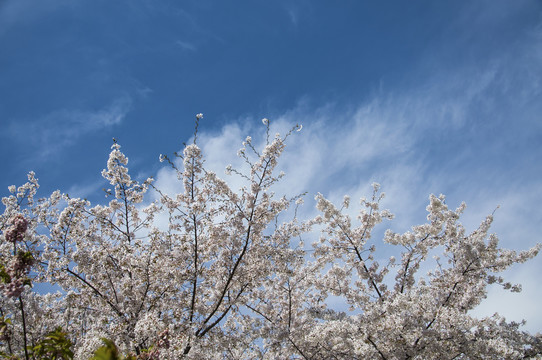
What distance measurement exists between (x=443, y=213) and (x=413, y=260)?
6.72 ft

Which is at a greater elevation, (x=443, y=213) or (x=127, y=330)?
(x=443, y=213)

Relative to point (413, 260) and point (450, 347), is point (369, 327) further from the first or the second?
point (413, 260)

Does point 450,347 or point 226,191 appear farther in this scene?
point 226,191

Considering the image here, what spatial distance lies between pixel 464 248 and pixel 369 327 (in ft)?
12.3

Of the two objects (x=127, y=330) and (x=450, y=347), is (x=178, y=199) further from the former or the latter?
(x=450, y=347)

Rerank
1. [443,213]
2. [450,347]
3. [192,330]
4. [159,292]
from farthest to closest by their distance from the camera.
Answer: [443,213] < [159,292] < [450,347] < [192,330]

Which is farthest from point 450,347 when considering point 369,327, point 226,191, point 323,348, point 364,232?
point 226,191

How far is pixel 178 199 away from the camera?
9.91m

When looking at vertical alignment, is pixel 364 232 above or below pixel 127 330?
above

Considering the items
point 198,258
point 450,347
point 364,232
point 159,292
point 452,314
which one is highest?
point 364,232

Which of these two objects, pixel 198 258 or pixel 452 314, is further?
pixel 198 258

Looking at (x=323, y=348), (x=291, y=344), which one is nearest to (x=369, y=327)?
(x=323, y=348)

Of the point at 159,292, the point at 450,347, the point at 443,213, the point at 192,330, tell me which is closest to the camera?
the point at 192,330

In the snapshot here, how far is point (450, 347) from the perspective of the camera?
353 inches
